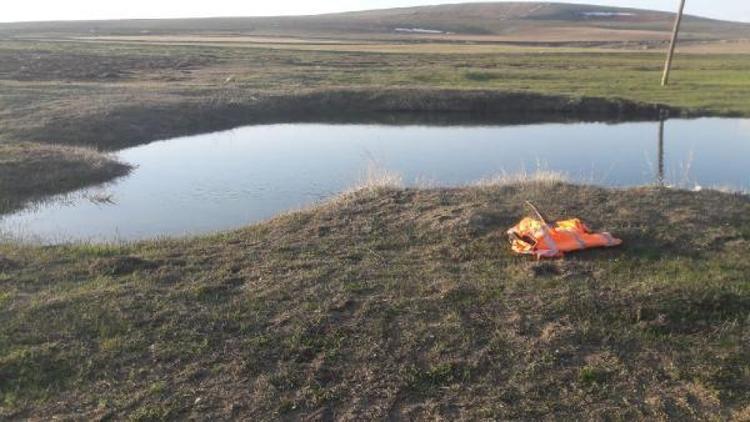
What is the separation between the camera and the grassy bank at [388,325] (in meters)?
6.86

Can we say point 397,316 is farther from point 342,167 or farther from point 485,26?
point 485,26

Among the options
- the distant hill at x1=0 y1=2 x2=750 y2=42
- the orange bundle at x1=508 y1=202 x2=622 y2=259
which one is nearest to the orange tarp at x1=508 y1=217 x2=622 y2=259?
the orange bundle at x1=508 y1=202 x2=622 y2=259

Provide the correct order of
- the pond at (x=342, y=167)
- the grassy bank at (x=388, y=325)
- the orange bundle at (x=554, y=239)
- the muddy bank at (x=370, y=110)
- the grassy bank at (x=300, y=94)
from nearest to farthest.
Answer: the grassy bank at (x=388, y=325) < the orange bundle at (x=554, y=239) < the pond at (x=342, y=167) < the grassy bank at (x=300, y=94) < the muddy bank at (x=370, y=110)

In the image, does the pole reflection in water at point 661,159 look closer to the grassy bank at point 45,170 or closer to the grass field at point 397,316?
the grass field at point 397,316

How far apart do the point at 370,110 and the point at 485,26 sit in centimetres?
10473

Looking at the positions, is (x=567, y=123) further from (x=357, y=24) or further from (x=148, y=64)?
(x=357, y=24)

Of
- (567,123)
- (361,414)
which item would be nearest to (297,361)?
(361,414)

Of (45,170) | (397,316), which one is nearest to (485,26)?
(45,170)

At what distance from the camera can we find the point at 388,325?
8297 mm

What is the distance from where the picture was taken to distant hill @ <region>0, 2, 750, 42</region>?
379 ft

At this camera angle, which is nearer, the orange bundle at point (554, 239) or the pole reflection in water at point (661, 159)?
the orange bundle at point (554, 239)

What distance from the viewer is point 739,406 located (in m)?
6.68

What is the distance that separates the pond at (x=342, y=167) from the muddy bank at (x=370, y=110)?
1.32m

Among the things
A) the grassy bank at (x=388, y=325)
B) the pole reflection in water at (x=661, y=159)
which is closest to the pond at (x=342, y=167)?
the pole reflection in water at (x=661, y=159)
